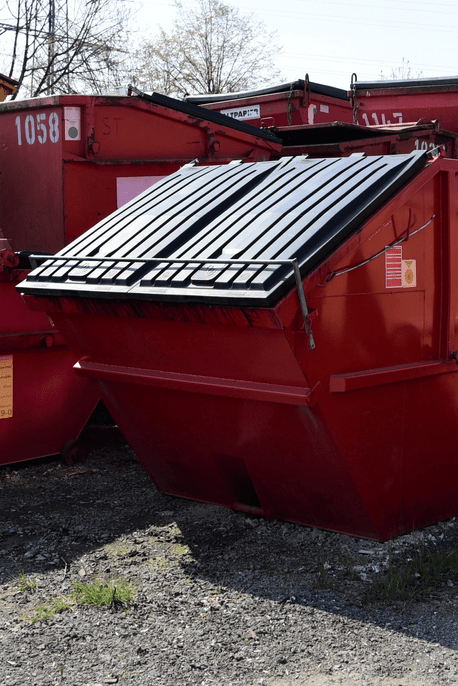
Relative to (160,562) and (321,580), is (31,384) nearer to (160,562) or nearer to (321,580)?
(160,562)

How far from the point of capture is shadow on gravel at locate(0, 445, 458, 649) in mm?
3318

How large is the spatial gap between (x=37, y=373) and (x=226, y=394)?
207 cm

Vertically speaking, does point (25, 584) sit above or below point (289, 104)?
below

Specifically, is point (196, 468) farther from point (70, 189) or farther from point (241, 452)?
point (70, 189)

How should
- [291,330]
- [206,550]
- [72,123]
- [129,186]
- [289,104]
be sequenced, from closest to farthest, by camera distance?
[291,330] < [206,550] < [72,123] < [129,186] < [289,104]


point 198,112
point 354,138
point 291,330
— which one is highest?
point 198,112

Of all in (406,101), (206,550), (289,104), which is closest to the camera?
(206,550)

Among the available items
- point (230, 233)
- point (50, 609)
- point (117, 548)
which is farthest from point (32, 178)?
point (50, 609)

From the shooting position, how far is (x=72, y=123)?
5793 mm

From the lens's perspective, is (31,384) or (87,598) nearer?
(87,598)

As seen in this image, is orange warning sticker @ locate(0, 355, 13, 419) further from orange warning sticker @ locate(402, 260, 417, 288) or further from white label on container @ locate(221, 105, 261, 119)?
white label on container @ locate(221, 105, 261, 119)

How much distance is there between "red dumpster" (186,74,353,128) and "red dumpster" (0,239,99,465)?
4.26 m

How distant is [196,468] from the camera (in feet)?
13.7

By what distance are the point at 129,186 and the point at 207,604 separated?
140 inches
